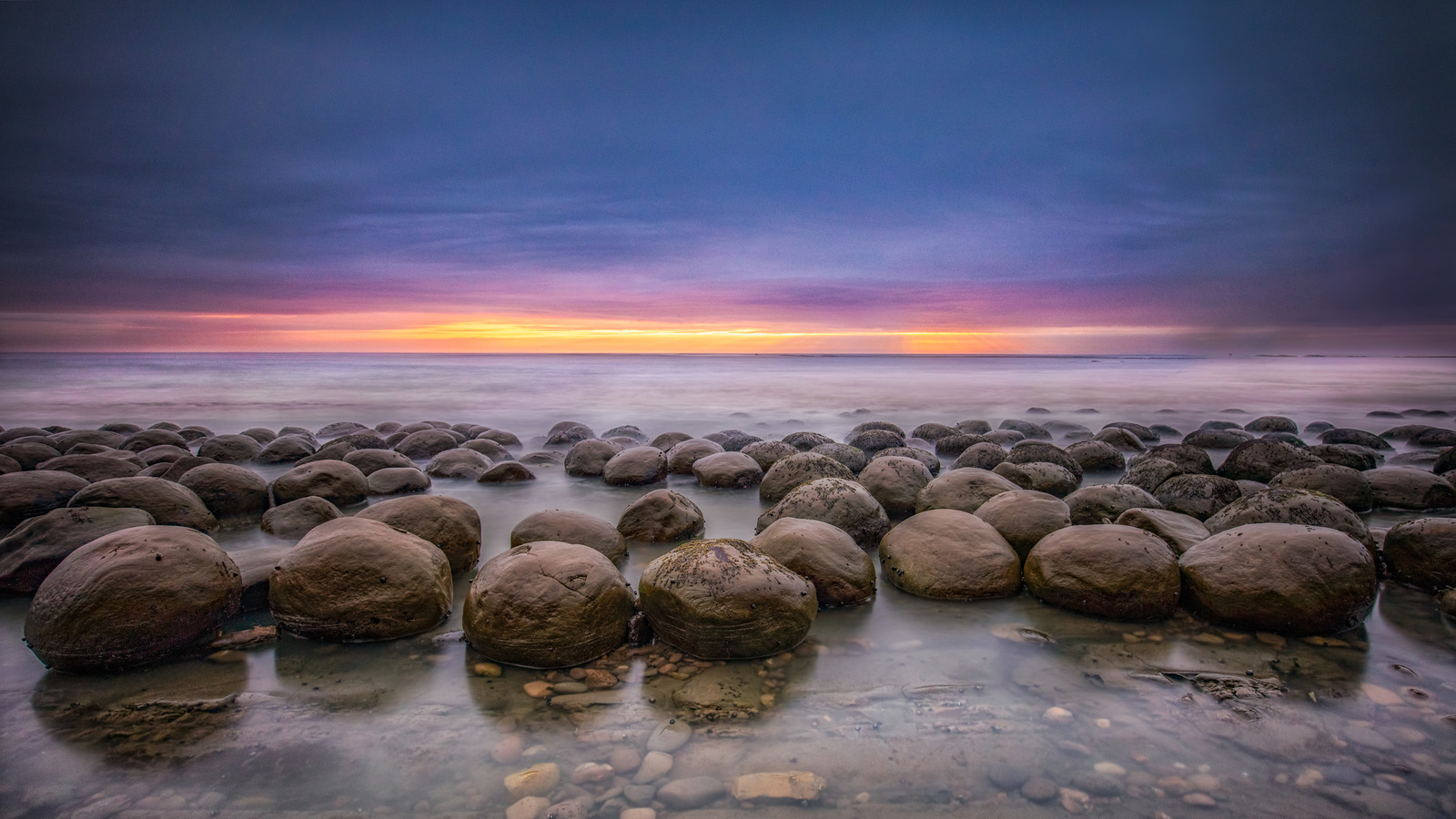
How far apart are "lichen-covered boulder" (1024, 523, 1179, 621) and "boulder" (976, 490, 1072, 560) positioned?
39 centimetres

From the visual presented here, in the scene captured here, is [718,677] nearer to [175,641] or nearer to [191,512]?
[175,641]

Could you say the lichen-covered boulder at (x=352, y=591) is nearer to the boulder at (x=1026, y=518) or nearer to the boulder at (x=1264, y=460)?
the boulder at (x=1026, y=518)

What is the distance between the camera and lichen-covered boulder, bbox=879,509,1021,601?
402 cm

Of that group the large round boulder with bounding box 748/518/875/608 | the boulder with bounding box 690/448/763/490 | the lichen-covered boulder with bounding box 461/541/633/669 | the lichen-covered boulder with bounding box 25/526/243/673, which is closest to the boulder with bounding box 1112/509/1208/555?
the large round boulder with bounding box 748/518/875/608

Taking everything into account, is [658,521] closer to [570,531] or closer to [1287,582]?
[570,531]

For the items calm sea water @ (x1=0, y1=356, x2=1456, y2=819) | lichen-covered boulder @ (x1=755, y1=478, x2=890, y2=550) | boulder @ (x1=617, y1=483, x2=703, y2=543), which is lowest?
calm sea water @ (x1=0, y1=356, x2=1456, y2=819)

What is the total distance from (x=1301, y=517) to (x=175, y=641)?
651 cm

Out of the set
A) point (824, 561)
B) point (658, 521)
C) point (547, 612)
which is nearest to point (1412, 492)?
point (824, 561)

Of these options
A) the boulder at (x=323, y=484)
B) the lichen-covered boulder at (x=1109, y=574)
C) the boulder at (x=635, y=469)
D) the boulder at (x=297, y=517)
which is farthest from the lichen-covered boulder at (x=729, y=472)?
the lichen-covered boulder at (x=1109, y=574)

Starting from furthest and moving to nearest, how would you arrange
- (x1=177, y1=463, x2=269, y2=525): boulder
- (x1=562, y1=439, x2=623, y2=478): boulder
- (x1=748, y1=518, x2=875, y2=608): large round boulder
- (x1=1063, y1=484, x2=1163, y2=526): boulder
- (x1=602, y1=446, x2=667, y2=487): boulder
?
(x1=562, y1=439, x2=623, y2=478): boulder
(x1=602, y1=446, x2=667, y2=487): boulder
(x1=177, y1=463, x2=269, y2=525): boulder
(x1=1063, y1=484, x2=1163, y2=526): boulder
(x1=748, y1=518, x2=875, y2=608): large round boulder

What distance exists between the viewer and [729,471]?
24.2 feet

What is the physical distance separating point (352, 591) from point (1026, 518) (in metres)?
4.02

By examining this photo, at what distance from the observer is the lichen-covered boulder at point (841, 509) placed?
16.0 feet

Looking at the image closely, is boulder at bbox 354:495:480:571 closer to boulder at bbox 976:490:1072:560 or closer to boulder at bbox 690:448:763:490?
boulder at bbox 690:448:763:490
